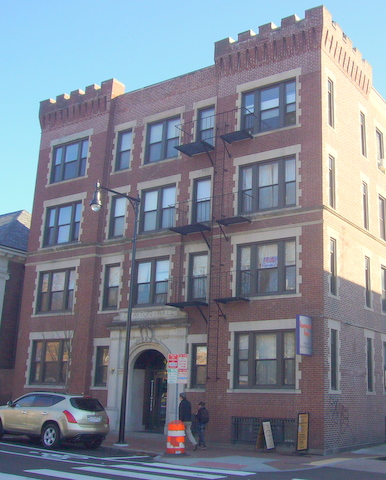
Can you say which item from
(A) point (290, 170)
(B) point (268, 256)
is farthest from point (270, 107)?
(B) point (268, 256)

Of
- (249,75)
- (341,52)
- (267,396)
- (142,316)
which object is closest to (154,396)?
(142,316)

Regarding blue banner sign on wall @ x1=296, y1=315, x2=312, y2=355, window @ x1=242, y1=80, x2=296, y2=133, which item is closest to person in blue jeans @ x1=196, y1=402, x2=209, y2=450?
blue banner sign on wall @ x1=296, y1=315, x2=312, y2=355

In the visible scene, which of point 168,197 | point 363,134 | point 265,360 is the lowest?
point 265,360

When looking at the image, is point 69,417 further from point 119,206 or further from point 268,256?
point 119,206

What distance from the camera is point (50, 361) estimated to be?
2848 cm

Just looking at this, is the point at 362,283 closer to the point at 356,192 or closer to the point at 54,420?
the point at 356,192

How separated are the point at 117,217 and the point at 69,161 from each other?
493 centimetres

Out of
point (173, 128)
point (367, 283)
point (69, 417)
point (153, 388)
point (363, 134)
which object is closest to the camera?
point (69, 417)

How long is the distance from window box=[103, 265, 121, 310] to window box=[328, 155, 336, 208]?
10241 mm

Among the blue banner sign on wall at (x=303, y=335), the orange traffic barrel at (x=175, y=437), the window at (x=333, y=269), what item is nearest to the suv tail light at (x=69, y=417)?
the orange traffic barrel at (x=175, y=437)

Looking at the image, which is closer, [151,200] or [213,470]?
[213,470]

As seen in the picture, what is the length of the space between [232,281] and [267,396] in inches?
182

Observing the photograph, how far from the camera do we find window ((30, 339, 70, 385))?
27875mm

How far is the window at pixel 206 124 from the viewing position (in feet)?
86.1
